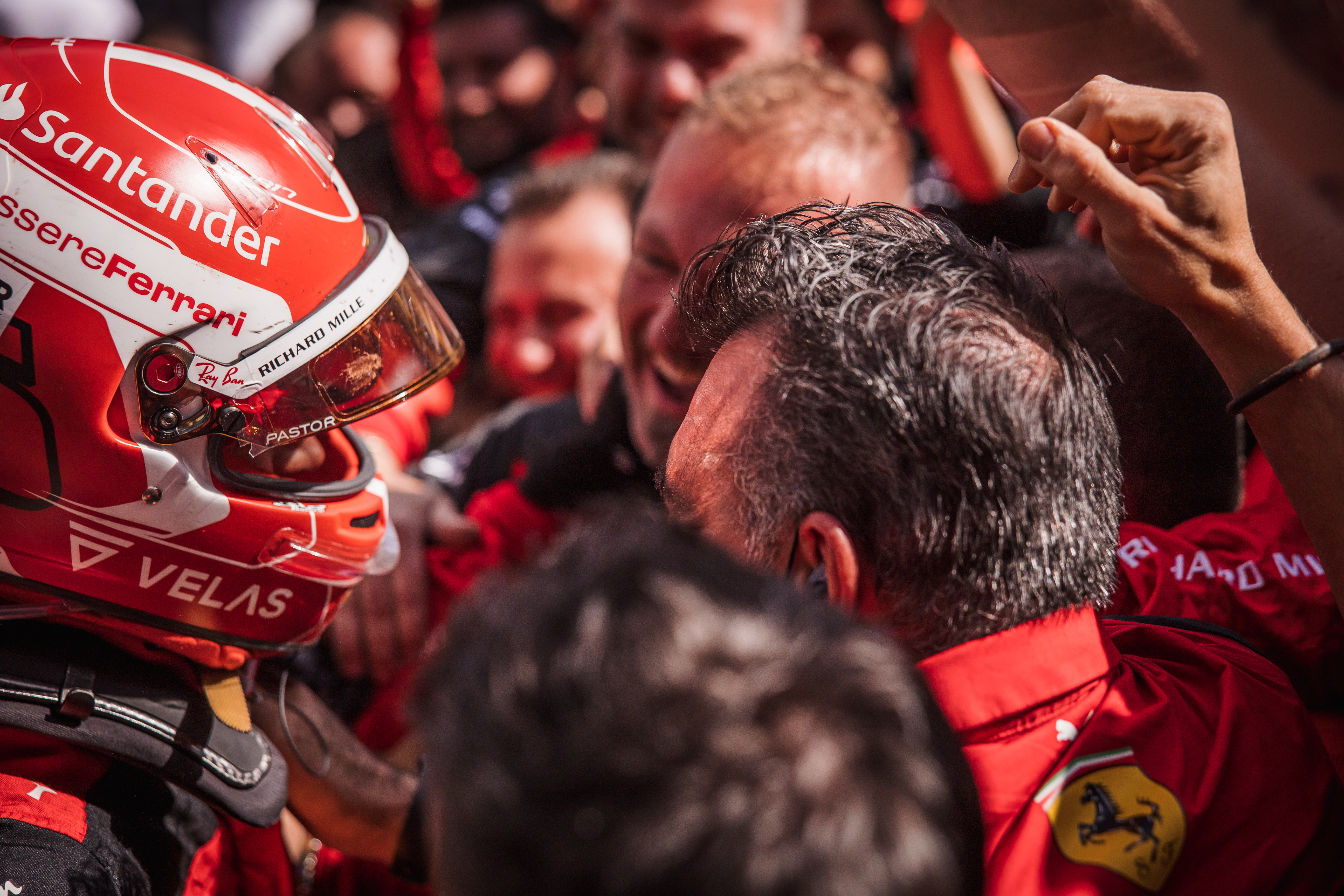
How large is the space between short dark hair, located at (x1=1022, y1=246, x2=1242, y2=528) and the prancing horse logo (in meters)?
0.75

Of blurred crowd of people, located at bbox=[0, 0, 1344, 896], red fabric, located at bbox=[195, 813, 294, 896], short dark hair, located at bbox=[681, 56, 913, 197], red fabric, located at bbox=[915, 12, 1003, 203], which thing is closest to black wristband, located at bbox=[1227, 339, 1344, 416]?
blurred crowd of people, located at bbox=[0, 0, 1344, 896]

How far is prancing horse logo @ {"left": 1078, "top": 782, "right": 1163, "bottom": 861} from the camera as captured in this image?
1122 millimetres

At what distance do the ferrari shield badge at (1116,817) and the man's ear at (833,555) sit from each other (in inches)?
12.6

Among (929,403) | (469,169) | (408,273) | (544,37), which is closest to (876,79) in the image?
(544,37)

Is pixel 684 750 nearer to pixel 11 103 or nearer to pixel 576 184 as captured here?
pixel 11 103

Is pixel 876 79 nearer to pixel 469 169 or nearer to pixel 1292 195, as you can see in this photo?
pixel 469 169

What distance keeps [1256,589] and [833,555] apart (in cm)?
94

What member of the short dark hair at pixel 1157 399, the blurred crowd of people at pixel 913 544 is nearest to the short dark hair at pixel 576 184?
the blurred crowd of people at pixel 913 544

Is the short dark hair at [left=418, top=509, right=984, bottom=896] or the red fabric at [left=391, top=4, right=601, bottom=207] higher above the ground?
the short dark hair at [left=418, top=509, right=984, bottom=896]

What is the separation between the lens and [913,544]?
1.18 metres

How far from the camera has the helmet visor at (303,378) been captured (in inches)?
55.4

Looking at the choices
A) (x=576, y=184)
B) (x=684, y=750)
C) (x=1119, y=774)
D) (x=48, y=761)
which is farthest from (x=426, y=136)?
(x=684, y=750)

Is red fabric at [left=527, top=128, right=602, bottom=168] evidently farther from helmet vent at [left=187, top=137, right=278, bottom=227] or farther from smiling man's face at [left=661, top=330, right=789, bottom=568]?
smiling man's face at [left=661, top=330, right=789, bottom=568]

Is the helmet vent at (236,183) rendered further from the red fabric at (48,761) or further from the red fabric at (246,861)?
the red fabric at (246,861)
